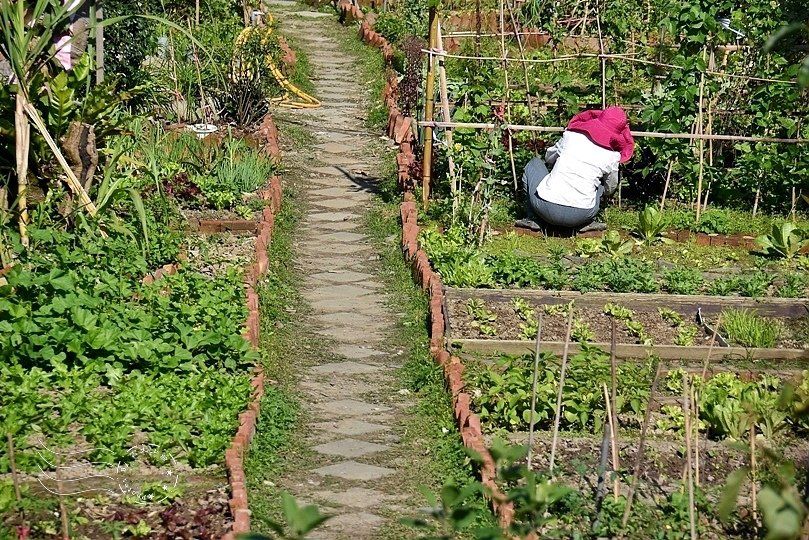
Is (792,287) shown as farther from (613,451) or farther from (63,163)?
(63,163)

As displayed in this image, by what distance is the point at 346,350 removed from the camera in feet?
25.1

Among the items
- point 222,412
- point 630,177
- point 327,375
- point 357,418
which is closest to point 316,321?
point 327,375

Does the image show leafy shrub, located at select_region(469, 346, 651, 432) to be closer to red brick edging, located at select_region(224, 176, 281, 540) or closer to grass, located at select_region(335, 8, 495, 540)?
grass, located at select_region(335, 8, 495, 540)

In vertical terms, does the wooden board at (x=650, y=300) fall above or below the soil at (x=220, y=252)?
below

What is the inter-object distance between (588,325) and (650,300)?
0.61 metres

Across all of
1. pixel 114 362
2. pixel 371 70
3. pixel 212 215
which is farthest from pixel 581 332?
pixel 371 70

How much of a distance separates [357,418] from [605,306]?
206 cm

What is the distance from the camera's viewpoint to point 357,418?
6750 mm

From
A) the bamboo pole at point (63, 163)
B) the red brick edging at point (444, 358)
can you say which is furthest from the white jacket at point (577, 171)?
the bamboo pole at point (63, 163)

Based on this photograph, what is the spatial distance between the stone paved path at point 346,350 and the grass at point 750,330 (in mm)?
2118

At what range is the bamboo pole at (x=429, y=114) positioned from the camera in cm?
935

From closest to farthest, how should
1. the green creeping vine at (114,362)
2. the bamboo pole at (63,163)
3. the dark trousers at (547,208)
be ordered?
the green creeping vine at (114,362) < the bamboo pole at (63,163) < the dark trousers at (547,208)

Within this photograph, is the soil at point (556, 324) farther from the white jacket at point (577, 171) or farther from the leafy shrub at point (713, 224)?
the leafy shrub at point (713, 224)

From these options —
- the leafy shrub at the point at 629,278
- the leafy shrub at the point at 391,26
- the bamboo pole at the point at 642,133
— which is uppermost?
the leafy shrub at the point at 391,26
